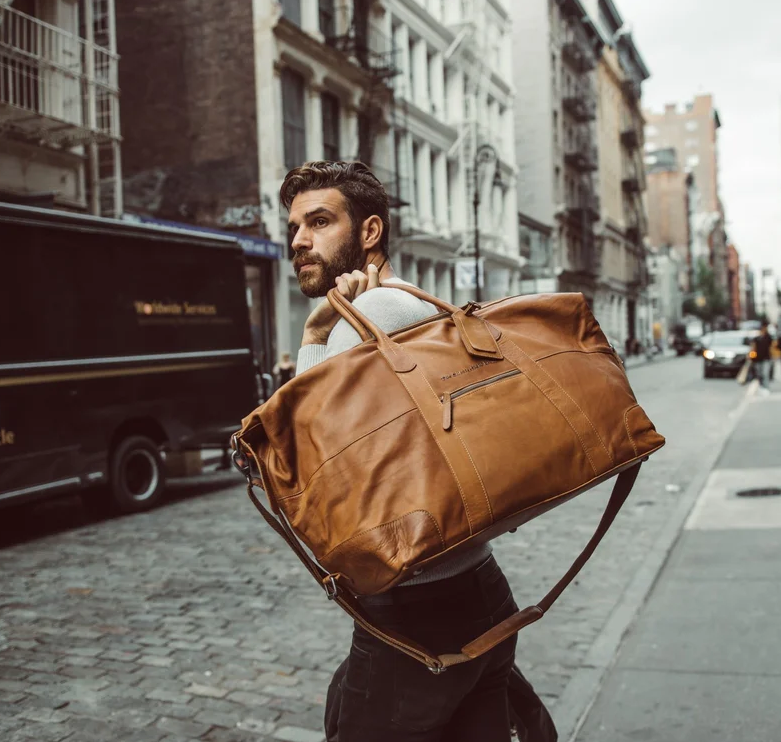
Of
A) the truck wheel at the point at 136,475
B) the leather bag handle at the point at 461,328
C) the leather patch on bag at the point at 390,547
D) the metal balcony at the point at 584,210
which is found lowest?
the truck wheel at the point at 136,475

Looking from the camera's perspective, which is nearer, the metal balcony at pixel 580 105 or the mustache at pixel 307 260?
the mustache at pixel 307 260

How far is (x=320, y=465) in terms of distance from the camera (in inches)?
69.9

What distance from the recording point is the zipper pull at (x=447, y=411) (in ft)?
5.91

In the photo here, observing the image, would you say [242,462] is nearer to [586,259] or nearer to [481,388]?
[481,388]

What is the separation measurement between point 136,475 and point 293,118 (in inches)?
664

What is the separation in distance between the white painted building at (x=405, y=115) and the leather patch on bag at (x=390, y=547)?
901 inches

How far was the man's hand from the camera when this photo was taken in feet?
6.90

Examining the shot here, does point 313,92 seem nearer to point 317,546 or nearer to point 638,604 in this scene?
point 638,604

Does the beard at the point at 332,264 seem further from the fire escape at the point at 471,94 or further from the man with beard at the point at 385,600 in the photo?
the fire escape at the point at 471,94

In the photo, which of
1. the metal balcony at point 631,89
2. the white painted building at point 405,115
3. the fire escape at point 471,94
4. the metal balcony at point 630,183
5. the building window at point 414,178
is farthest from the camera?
the metal balcony at point 631,89

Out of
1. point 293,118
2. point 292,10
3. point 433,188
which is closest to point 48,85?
point 293,118

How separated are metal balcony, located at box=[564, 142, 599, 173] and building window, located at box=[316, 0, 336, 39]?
3283 centimetres

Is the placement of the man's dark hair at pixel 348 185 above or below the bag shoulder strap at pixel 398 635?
above

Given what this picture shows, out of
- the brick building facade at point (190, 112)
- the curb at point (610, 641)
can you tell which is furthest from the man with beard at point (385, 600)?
the brick building facade at point (190, 112)
